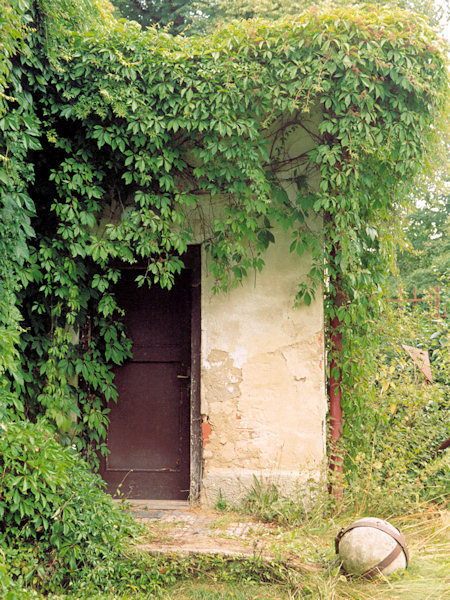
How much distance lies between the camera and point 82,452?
4797 millimetres

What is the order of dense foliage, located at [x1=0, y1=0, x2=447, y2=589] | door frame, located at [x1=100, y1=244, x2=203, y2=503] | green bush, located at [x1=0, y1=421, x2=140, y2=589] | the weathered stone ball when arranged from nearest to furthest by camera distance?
green bush, located at [x1=0, y1=421, x2=140, y2=589]
the weathered stone ball
dense foliage, located at [x1=0, y1=0, x2=447, y2=589]
door frame, located at [x1=100, y1=244, x2=203, y2=503]

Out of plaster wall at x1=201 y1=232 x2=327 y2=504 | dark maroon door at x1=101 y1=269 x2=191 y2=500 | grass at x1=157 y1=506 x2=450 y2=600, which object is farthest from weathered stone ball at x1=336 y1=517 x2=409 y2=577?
dark maroon door at x1=101 y1=269 x2=191 y2=500

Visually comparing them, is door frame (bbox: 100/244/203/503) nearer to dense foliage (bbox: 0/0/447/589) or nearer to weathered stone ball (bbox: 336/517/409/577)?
dense foliage (bbox: 0/0/447/589)

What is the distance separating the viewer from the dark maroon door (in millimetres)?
4957

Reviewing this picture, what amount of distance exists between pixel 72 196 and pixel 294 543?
301 cm

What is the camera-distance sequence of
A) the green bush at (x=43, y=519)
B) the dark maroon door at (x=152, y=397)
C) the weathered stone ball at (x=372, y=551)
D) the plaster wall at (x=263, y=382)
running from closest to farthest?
1. the green bush at (x=43, y=519)
2. the weathered stone ball at (x=372, y=551)
3. the plaster wall at (x=263, y=382)
4. the dark maroon door at (x=152, y=397)

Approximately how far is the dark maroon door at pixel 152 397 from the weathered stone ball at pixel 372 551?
192 cm

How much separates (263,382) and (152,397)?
3.64 ft

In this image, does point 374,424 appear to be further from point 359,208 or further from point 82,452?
point 82,452

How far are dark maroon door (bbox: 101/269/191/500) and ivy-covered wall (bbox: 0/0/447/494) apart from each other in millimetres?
340

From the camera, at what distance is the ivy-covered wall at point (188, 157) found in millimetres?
3857

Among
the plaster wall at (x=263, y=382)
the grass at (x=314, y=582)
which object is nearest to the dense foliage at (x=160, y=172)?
the plaster wall at (x=263, y=382)

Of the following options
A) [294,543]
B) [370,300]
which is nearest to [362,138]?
[370,300]

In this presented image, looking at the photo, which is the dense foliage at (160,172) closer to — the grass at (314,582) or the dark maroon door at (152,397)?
the dark maroon door at (152,397)
